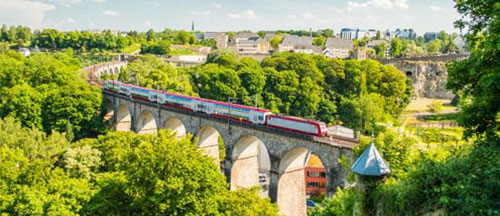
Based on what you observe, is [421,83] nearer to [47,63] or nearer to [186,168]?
[47,63]

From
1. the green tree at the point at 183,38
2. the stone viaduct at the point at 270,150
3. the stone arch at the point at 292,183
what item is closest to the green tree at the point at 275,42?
the green tree at the point at 183,38

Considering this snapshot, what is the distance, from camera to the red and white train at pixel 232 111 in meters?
31.1

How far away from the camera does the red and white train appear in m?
31.1

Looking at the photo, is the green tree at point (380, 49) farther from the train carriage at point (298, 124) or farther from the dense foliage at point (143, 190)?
the dense foliage at point (143, 190)

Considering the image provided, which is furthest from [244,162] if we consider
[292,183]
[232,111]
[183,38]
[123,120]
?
[183,38]

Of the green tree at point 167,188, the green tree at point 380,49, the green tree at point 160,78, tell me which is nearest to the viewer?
the green tree at point 167,188

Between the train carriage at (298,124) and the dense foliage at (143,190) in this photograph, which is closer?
the dense foliage at (143,190)

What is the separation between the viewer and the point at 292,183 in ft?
110

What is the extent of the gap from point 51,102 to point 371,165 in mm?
44961

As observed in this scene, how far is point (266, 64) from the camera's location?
73188 mm

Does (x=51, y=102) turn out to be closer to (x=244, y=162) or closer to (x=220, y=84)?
(x=220, y=84)

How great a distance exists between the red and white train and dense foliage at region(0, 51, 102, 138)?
5.24 m

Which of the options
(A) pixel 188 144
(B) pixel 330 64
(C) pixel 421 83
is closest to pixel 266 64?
(B) pixel 330 64

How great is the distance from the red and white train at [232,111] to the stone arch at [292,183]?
205 centimetres
